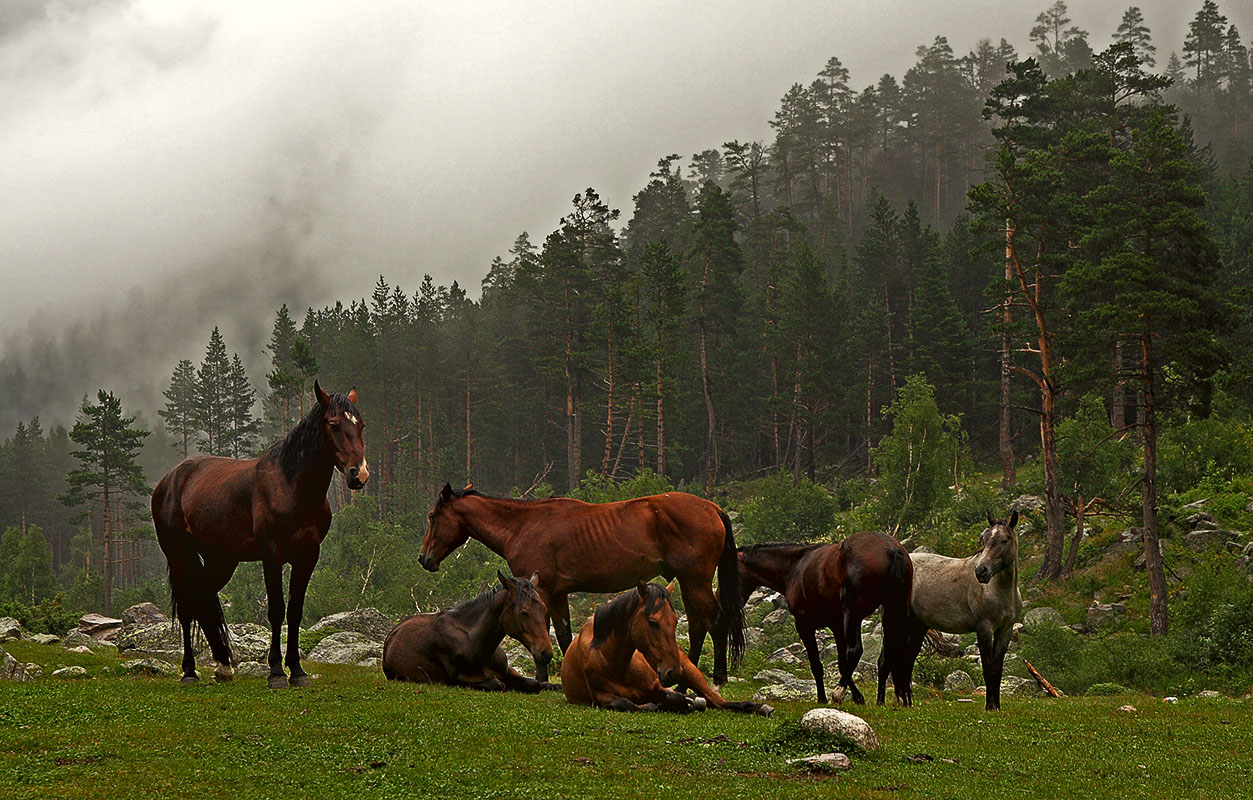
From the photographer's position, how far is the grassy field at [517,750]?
7.28m

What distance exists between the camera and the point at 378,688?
497 inches

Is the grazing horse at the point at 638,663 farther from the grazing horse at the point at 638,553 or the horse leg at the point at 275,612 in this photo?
the horse leg at the point at 275,612

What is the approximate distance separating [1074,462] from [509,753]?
31.9 meters

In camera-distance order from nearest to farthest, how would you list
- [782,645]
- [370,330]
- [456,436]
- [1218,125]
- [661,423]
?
1. [782,645]
2. [661,423]
3. [456,436]
4. [370,330]
5. [1218,125]

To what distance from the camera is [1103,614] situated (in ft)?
89.8

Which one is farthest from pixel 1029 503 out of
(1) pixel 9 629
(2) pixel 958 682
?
(1) pixel 9 629

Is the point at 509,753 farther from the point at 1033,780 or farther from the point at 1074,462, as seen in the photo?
the point at 1074,462

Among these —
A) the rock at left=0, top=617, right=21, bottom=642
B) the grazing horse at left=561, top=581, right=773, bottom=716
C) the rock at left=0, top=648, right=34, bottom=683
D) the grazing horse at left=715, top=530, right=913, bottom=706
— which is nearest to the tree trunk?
the grazing horse at left=715, top=530, right=913, bottom=706

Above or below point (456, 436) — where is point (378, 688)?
below

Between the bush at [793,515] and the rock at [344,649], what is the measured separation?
22.0 metres

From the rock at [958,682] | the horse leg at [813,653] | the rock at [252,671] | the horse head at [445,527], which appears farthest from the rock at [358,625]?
the horse leg at [813,653]

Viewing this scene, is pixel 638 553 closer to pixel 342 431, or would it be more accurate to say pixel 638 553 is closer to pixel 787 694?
pixel 787 694

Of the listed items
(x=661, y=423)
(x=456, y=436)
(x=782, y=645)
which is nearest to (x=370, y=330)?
(x=456, y=436)

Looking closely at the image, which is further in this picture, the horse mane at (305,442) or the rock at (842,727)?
the horse mane at (305,442)
